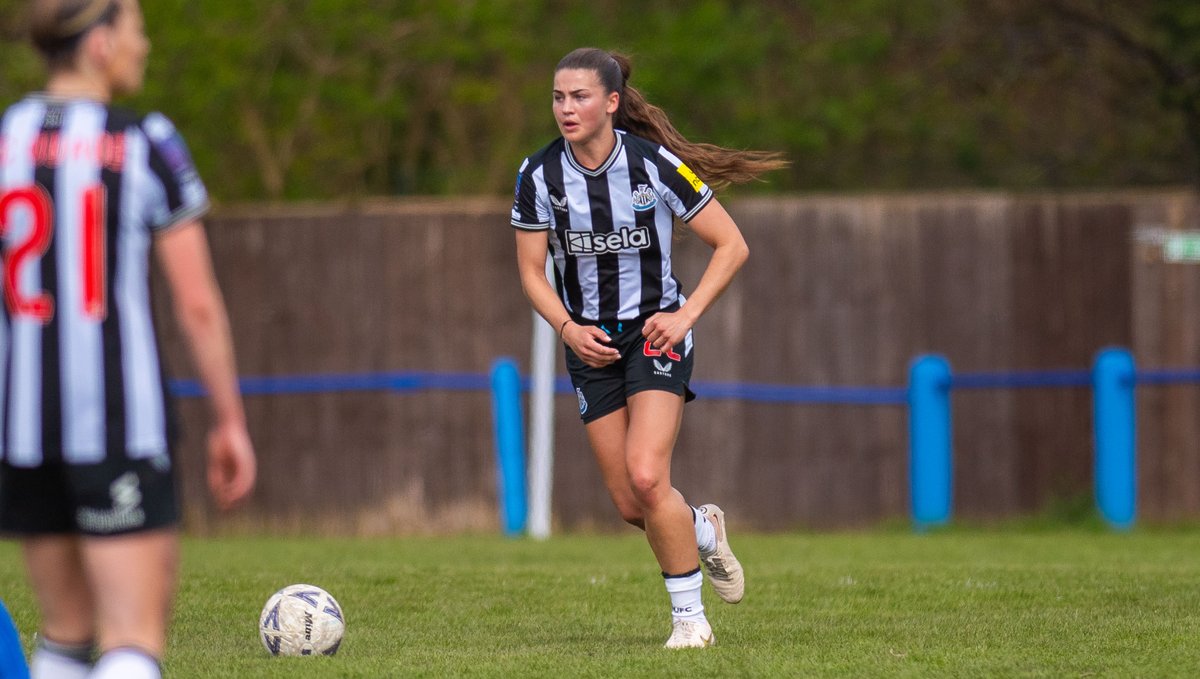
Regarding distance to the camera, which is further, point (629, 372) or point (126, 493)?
point (629, 372)

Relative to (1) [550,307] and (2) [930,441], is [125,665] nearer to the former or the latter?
(1) [550,307]

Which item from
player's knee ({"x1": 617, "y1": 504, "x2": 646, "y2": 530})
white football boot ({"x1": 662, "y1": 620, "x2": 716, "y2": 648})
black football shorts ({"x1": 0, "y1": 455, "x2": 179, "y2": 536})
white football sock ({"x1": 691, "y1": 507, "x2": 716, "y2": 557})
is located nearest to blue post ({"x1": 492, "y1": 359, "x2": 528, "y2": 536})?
white football sock ({"x1": 691, "y1": 507, "x2": 716, "y2": 557})

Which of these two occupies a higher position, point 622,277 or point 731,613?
point 622,277

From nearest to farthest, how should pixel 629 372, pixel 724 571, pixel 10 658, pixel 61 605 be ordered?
pixel 61 605 < pixel 10 658 < pixel 629 372 < pixel 724 571

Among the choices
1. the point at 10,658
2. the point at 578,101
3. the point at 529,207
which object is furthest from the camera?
the point at 529,207

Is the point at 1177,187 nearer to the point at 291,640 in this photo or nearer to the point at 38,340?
the point at 291,640

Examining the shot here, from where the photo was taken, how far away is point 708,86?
18359mm

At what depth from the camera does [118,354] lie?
351cm

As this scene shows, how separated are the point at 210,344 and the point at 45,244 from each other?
40cm

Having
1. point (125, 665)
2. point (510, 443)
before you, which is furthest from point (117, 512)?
point (510, 443)

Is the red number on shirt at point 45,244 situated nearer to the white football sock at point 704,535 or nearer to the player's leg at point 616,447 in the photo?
the player's leg at point 616,447

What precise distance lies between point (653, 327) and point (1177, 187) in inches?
497

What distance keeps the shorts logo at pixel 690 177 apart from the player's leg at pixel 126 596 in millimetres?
3005

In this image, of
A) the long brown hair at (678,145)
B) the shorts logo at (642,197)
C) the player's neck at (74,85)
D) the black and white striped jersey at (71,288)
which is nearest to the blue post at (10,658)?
the black and white striped jersey at (71,288)
